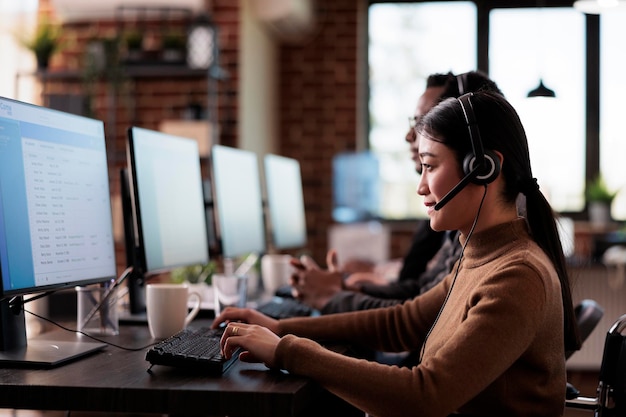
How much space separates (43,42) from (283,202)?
2.09 m

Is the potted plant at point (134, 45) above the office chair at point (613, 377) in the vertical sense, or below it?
above

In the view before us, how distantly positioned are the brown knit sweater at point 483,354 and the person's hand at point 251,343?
25 mm

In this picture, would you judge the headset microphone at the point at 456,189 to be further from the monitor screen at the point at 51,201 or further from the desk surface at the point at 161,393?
the monitor screen at the point at 51,201

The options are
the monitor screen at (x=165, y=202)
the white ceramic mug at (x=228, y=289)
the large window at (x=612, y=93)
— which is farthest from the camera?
the large window at (x=612, y=93)

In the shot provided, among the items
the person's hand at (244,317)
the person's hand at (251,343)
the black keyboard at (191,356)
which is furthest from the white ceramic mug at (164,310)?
the person's hand at (251,343)

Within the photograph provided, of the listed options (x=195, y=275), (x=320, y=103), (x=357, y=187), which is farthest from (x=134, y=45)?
(x=195, y=275)

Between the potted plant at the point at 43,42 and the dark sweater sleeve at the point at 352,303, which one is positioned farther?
the potted plant at the point at 43,42

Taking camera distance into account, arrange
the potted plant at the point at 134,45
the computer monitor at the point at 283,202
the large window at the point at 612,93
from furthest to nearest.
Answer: the large window at the point at 612,93 → the potted plant at the point at 134,45 → the computer monitor at the point at 283,202

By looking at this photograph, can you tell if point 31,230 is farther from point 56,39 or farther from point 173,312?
point 56,39

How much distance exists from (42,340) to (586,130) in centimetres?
466

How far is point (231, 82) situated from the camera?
4742mm

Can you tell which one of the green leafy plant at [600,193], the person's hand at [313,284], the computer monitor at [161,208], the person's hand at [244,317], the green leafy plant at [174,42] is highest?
the green leafy plant at [174,42]

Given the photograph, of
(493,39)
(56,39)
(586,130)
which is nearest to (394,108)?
(493,39)

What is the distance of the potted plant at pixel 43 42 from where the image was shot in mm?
4695
